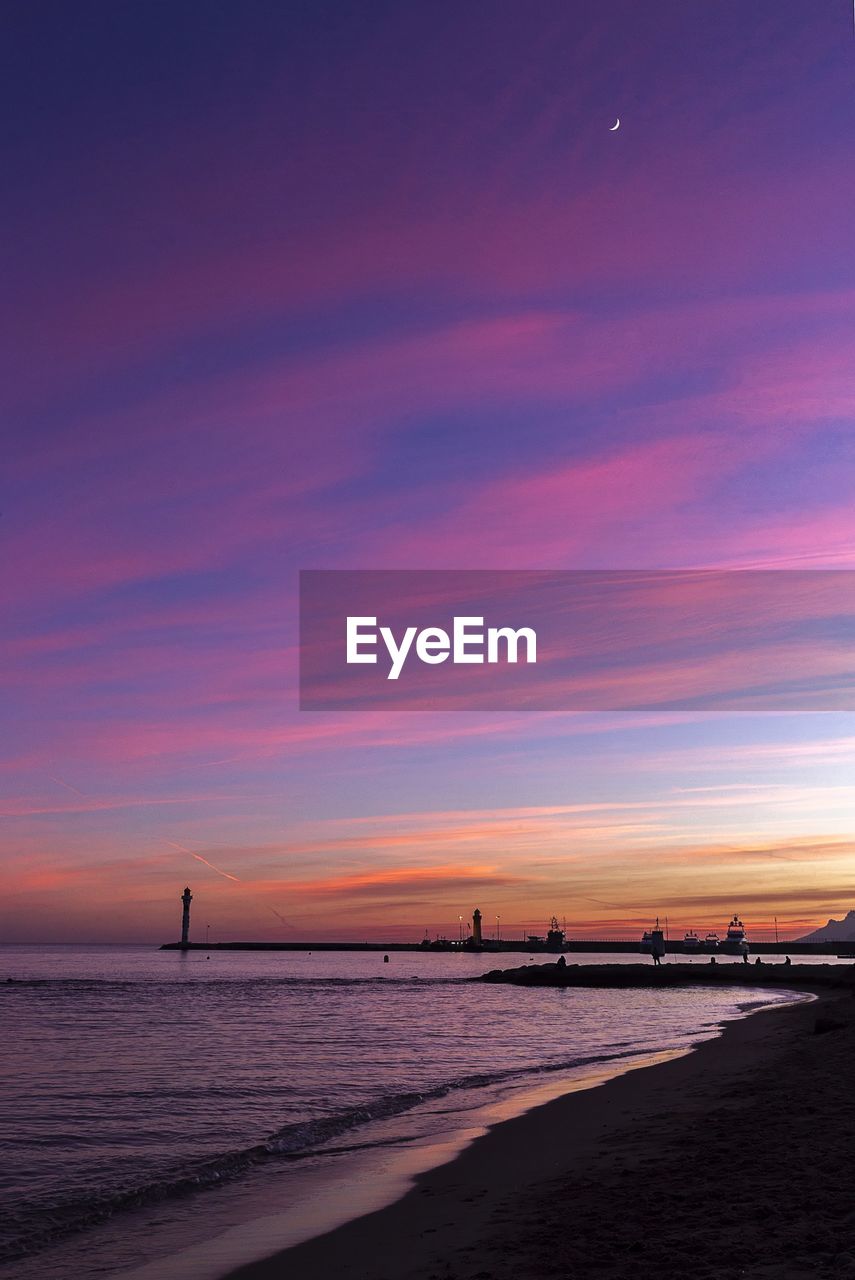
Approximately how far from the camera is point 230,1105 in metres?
25.5

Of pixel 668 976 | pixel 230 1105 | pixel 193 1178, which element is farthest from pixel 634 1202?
pixel 668 976

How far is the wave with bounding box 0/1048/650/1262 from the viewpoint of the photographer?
46.4ft

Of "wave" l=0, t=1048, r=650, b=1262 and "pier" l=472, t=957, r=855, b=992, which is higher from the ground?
"wave" l=0, t=1048, r=650, b=1262

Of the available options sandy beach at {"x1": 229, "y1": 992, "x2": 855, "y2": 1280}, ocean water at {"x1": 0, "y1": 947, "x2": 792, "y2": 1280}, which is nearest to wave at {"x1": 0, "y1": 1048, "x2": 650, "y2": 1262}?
ocean water at {"x1": 0, "y1": 947, "x2": 792, "y2": 1280}

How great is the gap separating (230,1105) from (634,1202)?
54.6 ft

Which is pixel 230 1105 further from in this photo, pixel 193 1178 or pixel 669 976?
pixel 669 976

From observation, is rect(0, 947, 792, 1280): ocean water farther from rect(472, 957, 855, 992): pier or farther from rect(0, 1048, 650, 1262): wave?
rect(472, 957, 855, 992): pier

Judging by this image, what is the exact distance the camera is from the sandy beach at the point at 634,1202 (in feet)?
30.6

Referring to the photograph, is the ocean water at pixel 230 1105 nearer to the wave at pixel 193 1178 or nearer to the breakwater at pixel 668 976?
the wave at pixel 193 1178

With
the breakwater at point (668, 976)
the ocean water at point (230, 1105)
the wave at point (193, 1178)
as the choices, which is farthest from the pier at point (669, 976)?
the wave at point (193, 1178)

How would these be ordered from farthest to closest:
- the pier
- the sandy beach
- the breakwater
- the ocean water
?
the breakwater
the pier
the ocean water
the sandy beach

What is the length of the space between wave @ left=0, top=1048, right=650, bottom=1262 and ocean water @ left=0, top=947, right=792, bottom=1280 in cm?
5

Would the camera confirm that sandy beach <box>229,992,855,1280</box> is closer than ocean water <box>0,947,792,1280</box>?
Yes

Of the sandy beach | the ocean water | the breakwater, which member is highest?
the sandy beach
